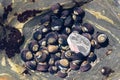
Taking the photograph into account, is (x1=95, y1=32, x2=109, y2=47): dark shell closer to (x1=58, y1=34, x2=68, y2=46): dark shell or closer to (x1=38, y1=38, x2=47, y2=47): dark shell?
(x1=58, y1=34, x2=68, y2=46): dark shell

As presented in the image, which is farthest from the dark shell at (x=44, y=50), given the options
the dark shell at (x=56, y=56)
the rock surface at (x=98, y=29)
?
the rock surface at (x=98, y=29)

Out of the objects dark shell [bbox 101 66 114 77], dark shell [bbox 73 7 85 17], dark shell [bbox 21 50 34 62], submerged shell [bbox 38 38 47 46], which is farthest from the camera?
dark shell [bbox 73 7 85 17]

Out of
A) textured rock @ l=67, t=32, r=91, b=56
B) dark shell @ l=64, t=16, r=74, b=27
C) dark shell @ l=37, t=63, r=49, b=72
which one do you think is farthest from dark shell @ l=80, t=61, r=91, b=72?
dark shell @ l=64, t=16, r=74, b=27

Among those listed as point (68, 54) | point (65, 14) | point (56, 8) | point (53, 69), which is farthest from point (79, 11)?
point (53, 69)

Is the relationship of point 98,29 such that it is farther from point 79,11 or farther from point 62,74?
point 62,74

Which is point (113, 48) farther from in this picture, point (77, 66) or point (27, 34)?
point (27, 34)

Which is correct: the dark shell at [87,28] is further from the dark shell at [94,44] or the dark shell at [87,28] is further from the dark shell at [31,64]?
the dark shell at [31,64]

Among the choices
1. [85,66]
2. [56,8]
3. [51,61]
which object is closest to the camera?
[85,66]

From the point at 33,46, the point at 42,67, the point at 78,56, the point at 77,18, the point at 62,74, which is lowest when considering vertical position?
the point at 62,74
